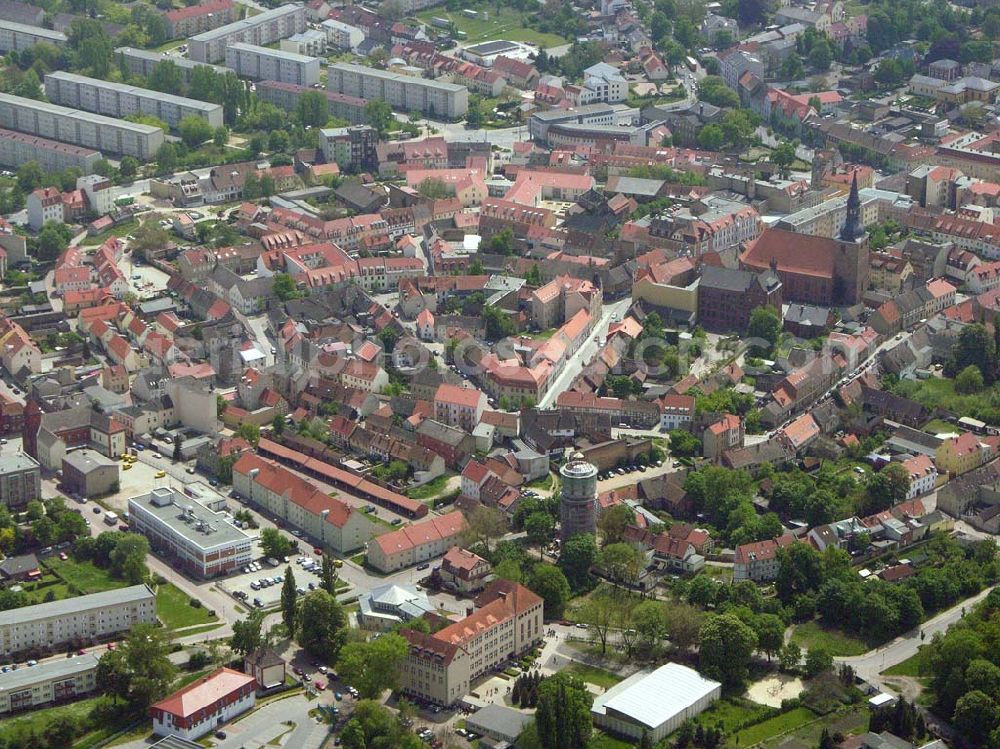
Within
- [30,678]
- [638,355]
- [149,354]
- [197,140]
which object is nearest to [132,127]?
[197,140]

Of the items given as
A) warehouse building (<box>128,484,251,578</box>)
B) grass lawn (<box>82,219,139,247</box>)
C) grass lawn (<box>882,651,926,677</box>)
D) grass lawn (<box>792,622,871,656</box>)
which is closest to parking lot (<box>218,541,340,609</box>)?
warehouse building (<box>128,484,251,578</box>)

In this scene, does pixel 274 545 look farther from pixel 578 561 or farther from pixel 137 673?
pixel 578 561

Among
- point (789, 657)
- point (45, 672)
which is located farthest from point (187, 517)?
point (789, 657)

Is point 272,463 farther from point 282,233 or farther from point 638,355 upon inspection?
point 282,233

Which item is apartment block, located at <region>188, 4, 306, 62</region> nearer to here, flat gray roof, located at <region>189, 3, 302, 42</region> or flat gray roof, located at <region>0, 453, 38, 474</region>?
flat gray roof, located at <region>189, 3, 302, 42</region>

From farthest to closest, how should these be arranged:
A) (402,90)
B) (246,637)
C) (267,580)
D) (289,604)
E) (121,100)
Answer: (402,90)
(121,100)
(267,580)
(289,604)
(246,637)

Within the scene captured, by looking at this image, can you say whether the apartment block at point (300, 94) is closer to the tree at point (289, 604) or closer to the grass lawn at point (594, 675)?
the tree at point (289, 604)

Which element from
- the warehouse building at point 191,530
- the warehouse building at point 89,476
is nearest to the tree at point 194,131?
the warehouse building at point 89,476
